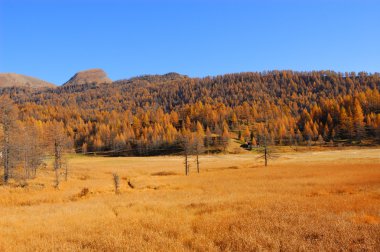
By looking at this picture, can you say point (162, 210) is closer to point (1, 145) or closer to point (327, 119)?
point (1, 145)

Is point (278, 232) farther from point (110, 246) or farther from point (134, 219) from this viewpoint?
point (134, 219)

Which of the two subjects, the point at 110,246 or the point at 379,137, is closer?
the point at 110,246

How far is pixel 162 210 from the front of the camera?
18.9 meters

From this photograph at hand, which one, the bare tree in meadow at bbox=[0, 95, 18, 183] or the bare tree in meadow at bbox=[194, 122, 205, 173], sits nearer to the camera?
the bare tree in meadow at bbox=[0, 95, 18, 183]

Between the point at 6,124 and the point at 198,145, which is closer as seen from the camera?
the point at 6,124

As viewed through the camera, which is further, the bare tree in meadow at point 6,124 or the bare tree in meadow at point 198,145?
the bare tree in meadow at point 198,145

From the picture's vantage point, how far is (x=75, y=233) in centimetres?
1293

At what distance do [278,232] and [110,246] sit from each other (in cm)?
628

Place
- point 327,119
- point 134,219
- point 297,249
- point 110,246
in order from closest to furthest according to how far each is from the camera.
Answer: point 297,249 < point 110,246 < point 134,219 < point 327,119

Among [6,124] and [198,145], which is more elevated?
[6,124]

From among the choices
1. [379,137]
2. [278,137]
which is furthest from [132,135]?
[379,137]

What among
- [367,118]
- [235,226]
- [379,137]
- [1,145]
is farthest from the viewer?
[367,118]

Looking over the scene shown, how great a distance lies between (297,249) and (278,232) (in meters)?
2.02

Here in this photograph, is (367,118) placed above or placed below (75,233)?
above
